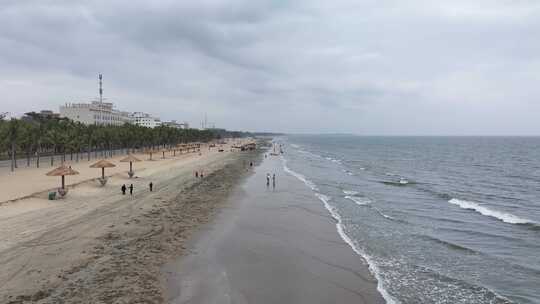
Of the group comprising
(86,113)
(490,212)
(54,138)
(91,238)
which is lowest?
(490,212)

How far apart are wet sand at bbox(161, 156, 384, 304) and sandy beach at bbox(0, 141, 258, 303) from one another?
95cm

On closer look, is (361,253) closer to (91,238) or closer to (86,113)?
(91,238)

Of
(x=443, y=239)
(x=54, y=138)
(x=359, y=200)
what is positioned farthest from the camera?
(x=54, y=138)

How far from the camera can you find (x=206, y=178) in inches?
1752

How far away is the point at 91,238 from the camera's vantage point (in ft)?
58.4

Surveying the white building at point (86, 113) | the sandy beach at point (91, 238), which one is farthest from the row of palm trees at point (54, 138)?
the white building at point (86, 113)

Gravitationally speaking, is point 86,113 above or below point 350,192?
above

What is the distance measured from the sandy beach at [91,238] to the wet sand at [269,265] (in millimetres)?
954

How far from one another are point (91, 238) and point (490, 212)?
25719 millimetres

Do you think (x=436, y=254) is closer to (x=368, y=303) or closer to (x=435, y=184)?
(x=368, y=303)

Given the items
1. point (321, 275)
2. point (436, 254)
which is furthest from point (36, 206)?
point (436, 254)

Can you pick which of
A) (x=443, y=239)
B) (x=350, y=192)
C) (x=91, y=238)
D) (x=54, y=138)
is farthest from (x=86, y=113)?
(x=443, y=239)

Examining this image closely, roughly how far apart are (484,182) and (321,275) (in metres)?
42.0

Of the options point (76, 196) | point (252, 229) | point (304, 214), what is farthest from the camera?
point (76, 196)
